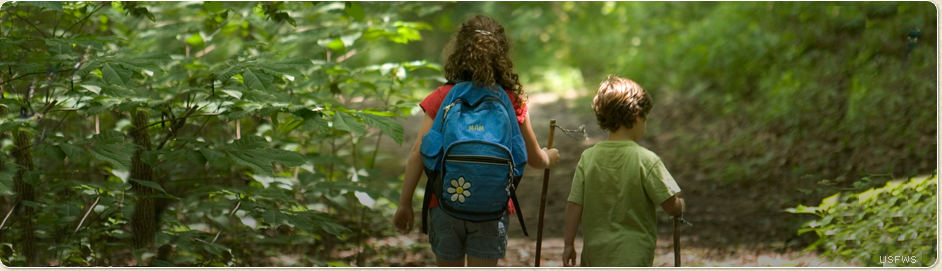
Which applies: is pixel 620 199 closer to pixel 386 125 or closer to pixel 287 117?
pixel 386 125

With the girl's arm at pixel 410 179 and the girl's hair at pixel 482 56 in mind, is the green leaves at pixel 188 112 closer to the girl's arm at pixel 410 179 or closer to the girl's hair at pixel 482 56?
the girl's arm at pixel 410 179

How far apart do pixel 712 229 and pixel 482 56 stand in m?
3.18

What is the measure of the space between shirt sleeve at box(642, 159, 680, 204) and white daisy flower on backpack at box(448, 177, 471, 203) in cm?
73

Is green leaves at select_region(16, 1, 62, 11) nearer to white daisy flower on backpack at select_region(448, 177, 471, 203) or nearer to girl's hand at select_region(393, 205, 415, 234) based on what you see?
girl's hand at select_region(393, 205, 415, 234)

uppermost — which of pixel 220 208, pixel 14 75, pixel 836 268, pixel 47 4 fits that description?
pixel 47 4

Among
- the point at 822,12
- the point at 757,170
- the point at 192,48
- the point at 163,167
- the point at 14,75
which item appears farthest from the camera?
the point at 822,12

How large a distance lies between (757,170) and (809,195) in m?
0.90

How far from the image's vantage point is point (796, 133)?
6.33 m

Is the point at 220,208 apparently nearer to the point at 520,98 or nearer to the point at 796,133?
the point at 520,98

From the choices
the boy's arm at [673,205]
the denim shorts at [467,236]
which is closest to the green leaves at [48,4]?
the denim shorts at [467,236]

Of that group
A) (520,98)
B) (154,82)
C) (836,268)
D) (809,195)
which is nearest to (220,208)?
(154,82)

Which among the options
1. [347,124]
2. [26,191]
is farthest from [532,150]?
[26,191]

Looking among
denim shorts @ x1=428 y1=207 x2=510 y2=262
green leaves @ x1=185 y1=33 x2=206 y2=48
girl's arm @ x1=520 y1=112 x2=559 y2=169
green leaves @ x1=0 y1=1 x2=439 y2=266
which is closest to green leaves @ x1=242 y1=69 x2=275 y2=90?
green leaves @ x1=0 y1=1 x2=439 y2=266

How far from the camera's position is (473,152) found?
7.63 feet
